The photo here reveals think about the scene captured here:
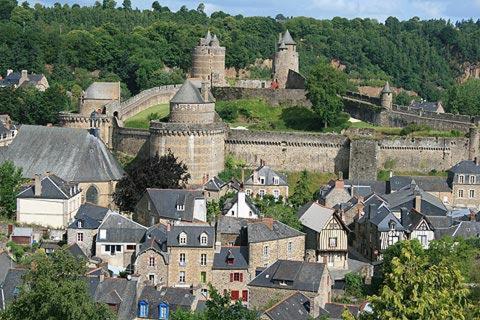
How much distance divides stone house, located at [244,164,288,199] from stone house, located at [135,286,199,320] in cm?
1485

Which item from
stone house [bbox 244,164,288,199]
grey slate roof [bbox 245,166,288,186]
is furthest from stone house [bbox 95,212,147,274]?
grey slate roof [bbox 245,166,288,186]

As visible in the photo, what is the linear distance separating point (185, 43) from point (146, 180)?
4175 centimetres

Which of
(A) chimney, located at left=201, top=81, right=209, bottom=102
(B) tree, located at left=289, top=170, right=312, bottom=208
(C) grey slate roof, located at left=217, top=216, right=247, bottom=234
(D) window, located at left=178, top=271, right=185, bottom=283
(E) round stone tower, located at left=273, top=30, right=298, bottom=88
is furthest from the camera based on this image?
(E) round stone tower, located at left=273, top=30, right=298, bottom=88

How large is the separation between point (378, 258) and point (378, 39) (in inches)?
3283

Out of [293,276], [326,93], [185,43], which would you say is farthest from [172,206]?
[185,43]

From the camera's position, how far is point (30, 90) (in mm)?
67000

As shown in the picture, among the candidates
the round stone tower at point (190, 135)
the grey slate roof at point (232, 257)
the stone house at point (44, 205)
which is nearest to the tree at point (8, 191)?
the stone house at point (44, 205)

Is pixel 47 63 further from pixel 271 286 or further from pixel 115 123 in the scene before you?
pixel 271 286

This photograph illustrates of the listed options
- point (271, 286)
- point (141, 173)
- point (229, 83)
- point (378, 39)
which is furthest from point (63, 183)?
point (378, 39)

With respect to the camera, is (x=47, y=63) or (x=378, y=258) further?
(x=47, y=63)

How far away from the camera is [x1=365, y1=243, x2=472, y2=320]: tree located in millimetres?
18156

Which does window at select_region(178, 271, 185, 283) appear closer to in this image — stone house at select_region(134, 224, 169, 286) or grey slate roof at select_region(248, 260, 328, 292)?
stone house at select_region(134, 224, 169, 286)

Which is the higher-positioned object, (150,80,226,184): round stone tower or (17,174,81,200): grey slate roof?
(150,80,226,184): round stone tower

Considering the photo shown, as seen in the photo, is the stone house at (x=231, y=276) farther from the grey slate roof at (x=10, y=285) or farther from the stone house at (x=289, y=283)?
the grey slate roof at (x=10, y=285)
